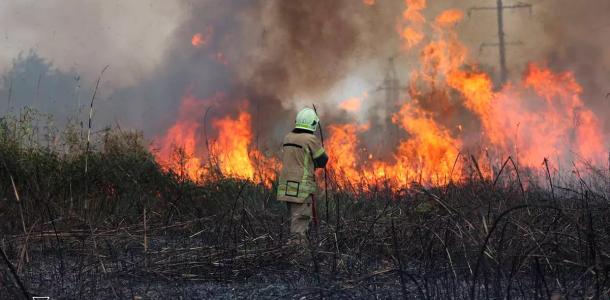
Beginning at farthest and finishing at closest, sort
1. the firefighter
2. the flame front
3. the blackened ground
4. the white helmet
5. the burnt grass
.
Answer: the flame front < the white helmet < the firefighter < the blackened ground < the burnt grass

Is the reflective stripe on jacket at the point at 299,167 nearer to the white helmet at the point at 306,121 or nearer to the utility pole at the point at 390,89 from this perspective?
the white helmet at the point at 306,121

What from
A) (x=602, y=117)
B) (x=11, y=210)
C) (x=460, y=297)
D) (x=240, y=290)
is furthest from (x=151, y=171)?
(x=602, y=117)

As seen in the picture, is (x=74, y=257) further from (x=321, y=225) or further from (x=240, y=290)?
(x=321, y=225)

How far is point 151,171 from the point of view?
757 centimetres

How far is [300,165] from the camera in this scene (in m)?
6.00

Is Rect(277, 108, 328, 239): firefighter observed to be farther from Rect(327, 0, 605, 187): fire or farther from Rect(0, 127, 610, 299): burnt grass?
Rect(327, 0, 605, 187): fire

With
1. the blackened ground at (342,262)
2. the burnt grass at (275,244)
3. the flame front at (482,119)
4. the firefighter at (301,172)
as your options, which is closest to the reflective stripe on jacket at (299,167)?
the firefighter at (301,172)

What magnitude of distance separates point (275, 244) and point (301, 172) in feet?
4.55

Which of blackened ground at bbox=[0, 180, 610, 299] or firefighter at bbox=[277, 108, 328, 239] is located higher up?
firefighter at bbox=[277, 108, 328, 239]

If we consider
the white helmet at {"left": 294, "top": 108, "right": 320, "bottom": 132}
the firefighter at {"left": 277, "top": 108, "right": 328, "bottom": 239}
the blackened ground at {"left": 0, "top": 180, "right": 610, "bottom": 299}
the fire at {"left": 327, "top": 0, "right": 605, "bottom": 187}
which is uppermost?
the fire at {"left": 327, "top": 0, "right": 605, "bottom": 187}

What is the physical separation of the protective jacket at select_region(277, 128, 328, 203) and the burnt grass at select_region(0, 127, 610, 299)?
41cm

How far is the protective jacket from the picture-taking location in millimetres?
5926

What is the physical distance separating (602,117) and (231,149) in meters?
10.8

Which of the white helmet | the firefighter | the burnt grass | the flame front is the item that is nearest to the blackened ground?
the burnt grass
